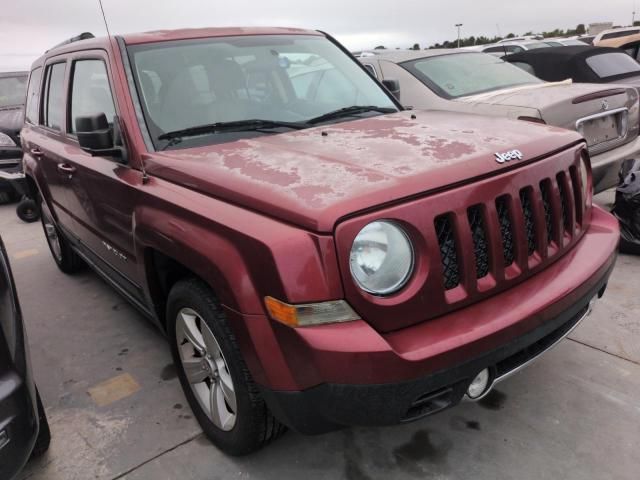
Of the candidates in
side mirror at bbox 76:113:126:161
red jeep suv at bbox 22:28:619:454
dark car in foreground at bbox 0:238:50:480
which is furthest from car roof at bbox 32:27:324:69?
dark car in foreground at bbox 0:238:50:480

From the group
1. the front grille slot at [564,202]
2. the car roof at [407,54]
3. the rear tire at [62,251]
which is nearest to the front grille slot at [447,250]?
the front grille slot at [564,202]

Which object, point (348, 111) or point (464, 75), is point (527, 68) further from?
point (348, 111)

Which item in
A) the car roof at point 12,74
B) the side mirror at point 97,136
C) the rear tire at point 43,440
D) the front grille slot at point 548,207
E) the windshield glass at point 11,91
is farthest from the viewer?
the car roof at point 12,74

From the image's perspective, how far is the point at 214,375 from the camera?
2340 millimetres

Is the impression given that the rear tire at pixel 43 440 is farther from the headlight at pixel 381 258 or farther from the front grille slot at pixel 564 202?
the front grille slot at pixel 564 202

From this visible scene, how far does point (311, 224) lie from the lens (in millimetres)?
1733

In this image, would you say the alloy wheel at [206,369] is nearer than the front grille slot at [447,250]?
No

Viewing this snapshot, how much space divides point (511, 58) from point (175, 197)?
686cm

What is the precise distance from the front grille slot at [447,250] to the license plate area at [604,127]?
318 centimetres

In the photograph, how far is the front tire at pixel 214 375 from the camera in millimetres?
2094

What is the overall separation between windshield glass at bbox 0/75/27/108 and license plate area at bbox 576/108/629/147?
8900mm

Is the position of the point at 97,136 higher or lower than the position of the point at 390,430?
higher

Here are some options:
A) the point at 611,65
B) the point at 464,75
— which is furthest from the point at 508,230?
the point at 611,65

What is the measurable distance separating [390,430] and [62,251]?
3.54m
